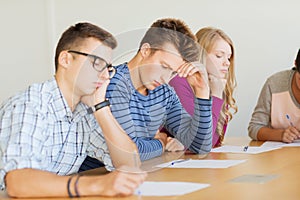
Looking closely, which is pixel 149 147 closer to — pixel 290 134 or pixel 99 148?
pixel 99 148

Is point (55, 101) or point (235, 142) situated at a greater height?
point (55, 101)

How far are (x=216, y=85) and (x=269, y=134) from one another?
16.5 inches

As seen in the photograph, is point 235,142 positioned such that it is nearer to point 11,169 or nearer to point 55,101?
point 55,101

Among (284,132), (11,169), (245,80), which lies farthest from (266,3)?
(11,169)

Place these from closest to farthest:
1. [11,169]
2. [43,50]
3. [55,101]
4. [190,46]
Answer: [11,169], [55,101], [190,46], [43,50]

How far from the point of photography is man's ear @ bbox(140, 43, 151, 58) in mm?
1641

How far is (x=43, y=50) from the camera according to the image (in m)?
3.75

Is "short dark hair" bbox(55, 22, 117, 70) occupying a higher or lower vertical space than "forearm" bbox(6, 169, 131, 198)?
higher

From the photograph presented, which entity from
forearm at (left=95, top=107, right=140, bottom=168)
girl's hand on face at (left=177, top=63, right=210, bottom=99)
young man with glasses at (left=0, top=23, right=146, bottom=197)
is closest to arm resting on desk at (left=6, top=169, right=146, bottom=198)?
young man with glasses at (left=0, top=23, right=146, bottom=197)

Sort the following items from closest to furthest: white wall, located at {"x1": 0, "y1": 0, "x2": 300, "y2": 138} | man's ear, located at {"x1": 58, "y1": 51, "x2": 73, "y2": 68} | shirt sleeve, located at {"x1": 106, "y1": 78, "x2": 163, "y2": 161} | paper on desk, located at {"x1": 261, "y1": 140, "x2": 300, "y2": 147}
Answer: man's ear, located at {"x1": 58, "y1": 51, "x2": 73, "y2": 68}
shirt sleeve, located at {"x1": 106, "y1": 78, "x2": 163, "y2": 161}
paper on desk, located at {"x1": 261, "y1": 140, "x2": 300, "y2": 147}
white wall, located at {"x1": 0, "y1": 0, "x2": 300, "y2": 138}

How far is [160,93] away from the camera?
6.82ft

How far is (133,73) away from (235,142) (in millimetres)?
861

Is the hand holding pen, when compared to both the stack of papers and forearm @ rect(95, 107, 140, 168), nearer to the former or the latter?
the stack of papers

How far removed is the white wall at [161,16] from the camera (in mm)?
3393
